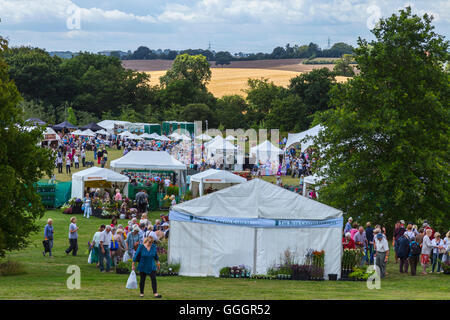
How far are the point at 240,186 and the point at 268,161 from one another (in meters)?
31.6

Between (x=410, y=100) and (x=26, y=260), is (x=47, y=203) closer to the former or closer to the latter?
(x=26, y=260)

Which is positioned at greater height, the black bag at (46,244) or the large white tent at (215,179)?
the large white tent at (215,179)

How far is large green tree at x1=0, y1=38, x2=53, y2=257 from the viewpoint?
60.0 ft

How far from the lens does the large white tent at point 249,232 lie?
18.5 m

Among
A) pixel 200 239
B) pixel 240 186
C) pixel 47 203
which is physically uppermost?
pixel 240 186

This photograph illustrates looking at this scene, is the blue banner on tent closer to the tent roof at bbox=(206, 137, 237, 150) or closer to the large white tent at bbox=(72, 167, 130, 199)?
the large white tent at bbox=(72, 167, 130, 199)

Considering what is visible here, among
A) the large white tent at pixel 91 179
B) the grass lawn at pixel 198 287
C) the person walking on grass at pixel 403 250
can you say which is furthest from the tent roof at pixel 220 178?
the person walking on grass at pixel 403 250

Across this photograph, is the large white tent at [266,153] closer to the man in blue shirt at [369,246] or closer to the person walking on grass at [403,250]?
the man in blue shirt at [369,246]

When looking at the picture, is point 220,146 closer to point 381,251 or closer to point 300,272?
point 381,251

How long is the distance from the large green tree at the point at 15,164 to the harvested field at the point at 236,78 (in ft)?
381

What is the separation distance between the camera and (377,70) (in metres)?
28.2

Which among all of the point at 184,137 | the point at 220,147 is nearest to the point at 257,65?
the point at 184,137

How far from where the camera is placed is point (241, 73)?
541 ft
